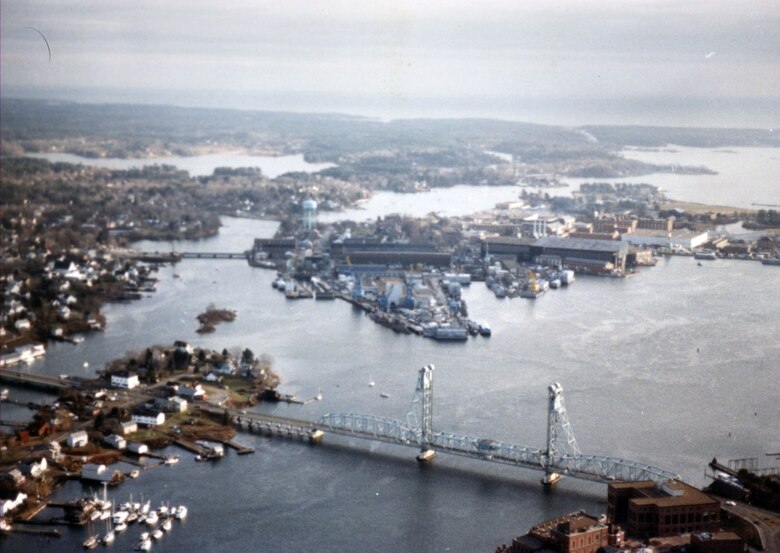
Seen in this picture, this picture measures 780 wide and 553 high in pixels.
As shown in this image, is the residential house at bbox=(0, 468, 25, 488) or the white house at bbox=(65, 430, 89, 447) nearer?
the residential house at bbox=(0, 468, 25, 488)

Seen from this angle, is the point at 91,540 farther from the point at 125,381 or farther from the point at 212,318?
the point at 212,318

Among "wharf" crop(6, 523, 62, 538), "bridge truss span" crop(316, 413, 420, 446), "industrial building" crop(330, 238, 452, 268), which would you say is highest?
"industrial building" crop(330, 238, 452, 268)

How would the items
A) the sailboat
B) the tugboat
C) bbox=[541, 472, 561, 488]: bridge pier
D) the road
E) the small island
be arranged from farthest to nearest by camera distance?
the small island, bbox=[541, 472, 561, 488]: bridge pier, the tugboat, the sailboat, the road

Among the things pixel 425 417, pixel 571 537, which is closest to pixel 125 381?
pixel 425 417

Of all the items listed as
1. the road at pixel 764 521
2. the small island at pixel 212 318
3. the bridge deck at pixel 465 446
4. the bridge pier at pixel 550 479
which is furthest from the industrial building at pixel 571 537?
the small island at pixel 212 318

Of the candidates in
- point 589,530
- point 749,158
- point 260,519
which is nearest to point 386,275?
point 749,158

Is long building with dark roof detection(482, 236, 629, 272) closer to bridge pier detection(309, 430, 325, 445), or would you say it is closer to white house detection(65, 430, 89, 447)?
bridge pier detection(309, 430, 325, 445)

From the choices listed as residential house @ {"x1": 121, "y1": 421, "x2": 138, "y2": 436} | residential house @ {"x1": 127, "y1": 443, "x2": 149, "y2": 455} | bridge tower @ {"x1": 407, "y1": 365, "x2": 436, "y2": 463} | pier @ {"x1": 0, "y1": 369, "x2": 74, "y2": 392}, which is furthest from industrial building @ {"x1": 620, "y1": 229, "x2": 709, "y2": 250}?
pier @ {"x1": 0, "y1": 369, "x2": 74, "y2": 392}
